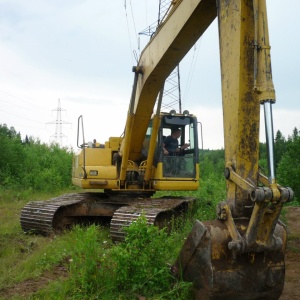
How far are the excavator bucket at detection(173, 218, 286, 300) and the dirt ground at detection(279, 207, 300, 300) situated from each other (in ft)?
2.19

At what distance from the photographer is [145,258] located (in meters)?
5.06

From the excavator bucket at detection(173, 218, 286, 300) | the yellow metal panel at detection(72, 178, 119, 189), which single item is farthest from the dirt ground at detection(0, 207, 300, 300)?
the yellow metal panel at detection(72, 178, 119, 189)

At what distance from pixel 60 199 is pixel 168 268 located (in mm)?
5373

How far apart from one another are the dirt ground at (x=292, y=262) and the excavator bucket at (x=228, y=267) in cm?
67

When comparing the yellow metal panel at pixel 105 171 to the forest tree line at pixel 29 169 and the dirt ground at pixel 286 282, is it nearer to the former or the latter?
the dirt ground at pixel 286 282

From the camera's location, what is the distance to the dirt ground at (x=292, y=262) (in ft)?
18.0

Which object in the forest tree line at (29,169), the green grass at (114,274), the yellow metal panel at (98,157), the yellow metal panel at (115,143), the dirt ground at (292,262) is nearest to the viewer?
the green grass at (114,274)

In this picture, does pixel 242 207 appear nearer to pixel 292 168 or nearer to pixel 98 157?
pixel 98 157

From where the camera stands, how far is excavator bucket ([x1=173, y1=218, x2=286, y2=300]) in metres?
4.58

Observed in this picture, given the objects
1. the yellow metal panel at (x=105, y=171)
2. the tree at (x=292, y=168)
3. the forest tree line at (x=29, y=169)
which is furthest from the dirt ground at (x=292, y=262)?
the forest tree line at (x=29, y=169)

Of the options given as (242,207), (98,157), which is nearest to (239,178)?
(242,207)

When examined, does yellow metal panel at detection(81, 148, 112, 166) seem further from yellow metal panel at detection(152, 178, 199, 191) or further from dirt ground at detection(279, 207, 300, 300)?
dirt ground at detection(279, 207, 300, 300)

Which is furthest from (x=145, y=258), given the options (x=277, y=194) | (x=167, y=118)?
(x=167, y=118)

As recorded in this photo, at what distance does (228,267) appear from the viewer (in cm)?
461
